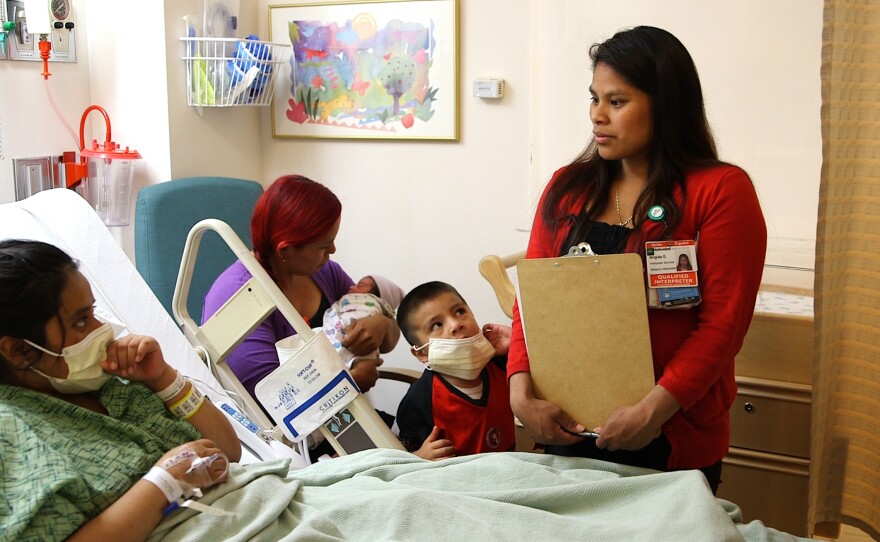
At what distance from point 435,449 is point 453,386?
0.16m

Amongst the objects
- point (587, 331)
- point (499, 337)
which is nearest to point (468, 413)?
point (499, 337)

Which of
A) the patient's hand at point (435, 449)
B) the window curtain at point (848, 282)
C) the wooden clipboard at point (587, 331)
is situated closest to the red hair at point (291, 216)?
the patient's hand at point (435, 449)

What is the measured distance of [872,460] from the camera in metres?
2.02

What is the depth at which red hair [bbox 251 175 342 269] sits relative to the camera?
2.16 metres

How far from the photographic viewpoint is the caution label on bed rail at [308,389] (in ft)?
5.88

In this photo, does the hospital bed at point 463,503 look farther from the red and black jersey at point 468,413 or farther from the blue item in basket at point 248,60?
the blue item in basket at point 248,60

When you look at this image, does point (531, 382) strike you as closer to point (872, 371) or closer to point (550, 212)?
point (550, 212)

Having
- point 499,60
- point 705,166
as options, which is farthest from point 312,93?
point 705,166

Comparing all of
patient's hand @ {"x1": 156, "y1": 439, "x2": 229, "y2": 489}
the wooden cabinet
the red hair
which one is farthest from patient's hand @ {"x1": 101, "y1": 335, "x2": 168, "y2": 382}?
the wooden cabinet

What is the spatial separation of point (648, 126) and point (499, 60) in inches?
58.8

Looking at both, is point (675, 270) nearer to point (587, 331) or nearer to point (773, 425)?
point (587, 331)

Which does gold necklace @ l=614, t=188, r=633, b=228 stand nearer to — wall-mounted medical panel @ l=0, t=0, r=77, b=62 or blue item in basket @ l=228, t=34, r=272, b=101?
blue item in basket @ l=228, t=34, r=272, b=101

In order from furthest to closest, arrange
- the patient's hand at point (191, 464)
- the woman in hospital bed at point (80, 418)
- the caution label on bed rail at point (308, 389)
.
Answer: the caution label on bed rail at point (308, 389)
the patient's hand at point (191, 464)
the woman in hospital bed at point (80, 418)

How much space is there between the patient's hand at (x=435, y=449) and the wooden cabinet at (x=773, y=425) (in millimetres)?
889
